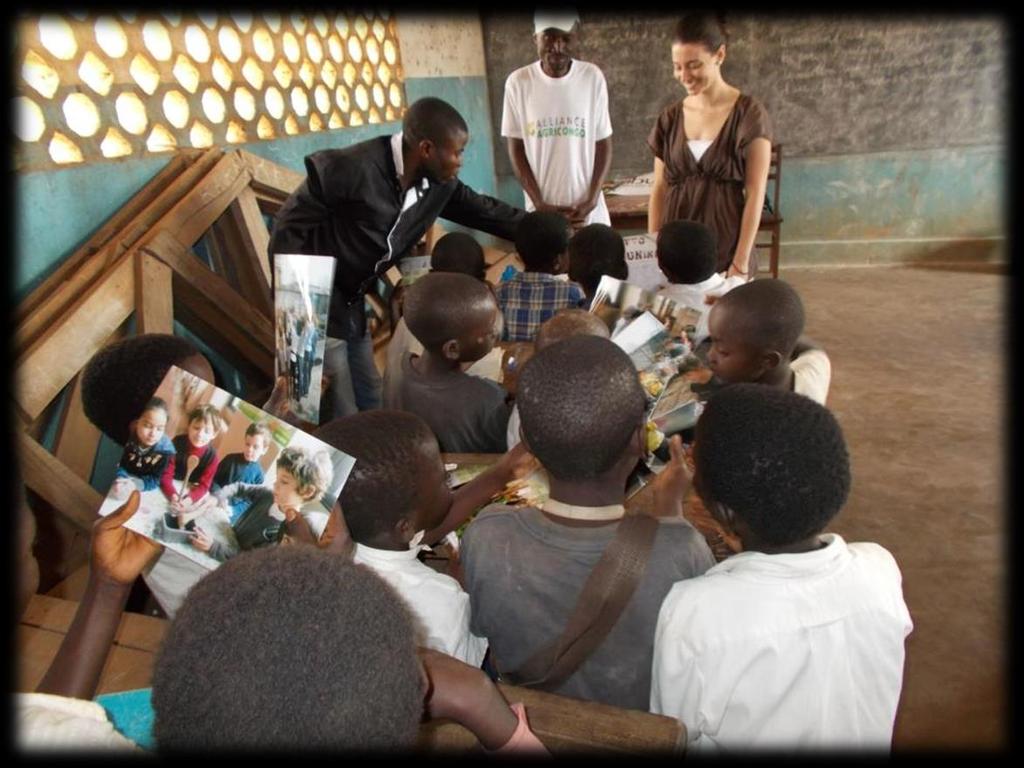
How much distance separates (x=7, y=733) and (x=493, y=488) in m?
0.97

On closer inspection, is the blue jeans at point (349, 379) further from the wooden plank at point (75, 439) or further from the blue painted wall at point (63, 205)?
the blue painted wall at point (63, 205)

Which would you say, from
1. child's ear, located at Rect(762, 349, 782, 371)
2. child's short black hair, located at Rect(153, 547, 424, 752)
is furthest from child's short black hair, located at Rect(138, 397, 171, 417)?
child's ear, located at Rect(762, 349, 782, 371)

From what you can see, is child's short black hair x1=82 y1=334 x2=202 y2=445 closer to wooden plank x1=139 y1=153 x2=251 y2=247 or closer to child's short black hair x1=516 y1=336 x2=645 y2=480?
child's short black hair x1=516 y1=336 x2=645 y2=480

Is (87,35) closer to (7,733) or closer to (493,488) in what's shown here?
(493,488)

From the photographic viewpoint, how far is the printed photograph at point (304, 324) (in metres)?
1.56

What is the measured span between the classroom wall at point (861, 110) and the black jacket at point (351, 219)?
4400 millimetres

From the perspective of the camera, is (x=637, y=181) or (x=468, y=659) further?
(x=637, y=181)

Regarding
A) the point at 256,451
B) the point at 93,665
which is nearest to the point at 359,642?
the point at 256,451

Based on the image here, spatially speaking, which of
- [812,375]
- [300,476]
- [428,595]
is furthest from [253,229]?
[812,375]

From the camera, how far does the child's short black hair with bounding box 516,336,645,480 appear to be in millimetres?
1097

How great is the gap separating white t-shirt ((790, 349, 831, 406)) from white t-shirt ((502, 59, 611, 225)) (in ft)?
5.50

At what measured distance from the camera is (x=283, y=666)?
1.87 ft

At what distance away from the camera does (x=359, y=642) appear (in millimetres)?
608

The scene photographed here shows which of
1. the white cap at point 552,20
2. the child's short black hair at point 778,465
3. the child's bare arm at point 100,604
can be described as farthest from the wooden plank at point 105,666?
the white cap at point 552,20
